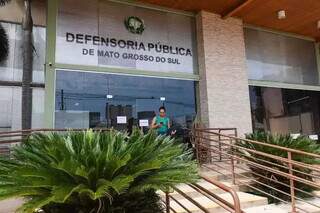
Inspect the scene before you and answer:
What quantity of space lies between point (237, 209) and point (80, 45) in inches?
263

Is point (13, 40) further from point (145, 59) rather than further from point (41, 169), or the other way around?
Result: point (41, 169)

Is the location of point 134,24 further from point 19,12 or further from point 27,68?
point 27,68

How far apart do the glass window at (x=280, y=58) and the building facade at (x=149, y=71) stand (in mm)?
36

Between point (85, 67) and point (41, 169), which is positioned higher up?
point (85, 67)

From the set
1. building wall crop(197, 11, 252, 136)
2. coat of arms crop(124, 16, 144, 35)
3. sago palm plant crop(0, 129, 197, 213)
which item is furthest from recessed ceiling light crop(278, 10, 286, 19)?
sago palm plant crop(0, 129, 197, 213)

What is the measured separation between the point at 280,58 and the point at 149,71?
4.94m

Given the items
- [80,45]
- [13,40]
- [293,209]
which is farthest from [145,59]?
[293,209]

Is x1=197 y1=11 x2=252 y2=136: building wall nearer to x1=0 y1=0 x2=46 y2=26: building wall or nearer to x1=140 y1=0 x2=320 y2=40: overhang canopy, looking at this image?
x1=140 y1=0 x2=320 y2=40: overhang canopy

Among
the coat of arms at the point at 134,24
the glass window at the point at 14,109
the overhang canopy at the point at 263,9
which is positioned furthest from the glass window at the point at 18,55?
the overhang canopy at the point at 263,9

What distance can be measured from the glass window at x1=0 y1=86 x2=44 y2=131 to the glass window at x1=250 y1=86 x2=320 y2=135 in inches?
243

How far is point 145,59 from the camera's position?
9.24m

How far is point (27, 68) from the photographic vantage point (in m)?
7.78

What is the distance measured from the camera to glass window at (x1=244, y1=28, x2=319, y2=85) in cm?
1096

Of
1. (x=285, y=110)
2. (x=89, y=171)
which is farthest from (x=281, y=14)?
(x=89, y=171)
